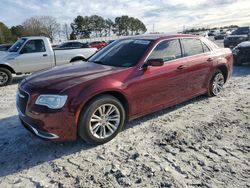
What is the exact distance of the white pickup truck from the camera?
9312mm

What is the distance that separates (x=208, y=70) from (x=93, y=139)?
329 centimetres

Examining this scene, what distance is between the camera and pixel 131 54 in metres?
4.80

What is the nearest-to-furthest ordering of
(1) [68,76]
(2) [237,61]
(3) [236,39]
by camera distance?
(1) [68,76] → (2) [237,61] → (3) [236,39]

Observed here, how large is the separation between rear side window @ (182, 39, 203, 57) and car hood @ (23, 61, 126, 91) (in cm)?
180

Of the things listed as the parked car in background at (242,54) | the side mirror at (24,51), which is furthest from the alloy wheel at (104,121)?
the parked car in background at (242,54)

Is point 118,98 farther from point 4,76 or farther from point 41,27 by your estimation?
point 41,27

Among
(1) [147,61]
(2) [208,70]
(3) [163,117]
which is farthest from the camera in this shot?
(2) [208,70]

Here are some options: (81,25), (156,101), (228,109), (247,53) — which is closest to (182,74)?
(156,101)

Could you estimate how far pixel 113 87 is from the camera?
13.2 ft

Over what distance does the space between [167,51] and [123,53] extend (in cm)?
87

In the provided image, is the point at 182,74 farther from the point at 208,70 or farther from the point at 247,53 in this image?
the point at 247,53

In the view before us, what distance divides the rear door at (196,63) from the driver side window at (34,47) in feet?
20.7

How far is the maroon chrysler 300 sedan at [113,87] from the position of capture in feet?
12.1

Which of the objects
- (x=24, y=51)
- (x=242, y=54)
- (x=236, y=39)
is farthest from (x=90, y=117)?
(x=236, y=39)
